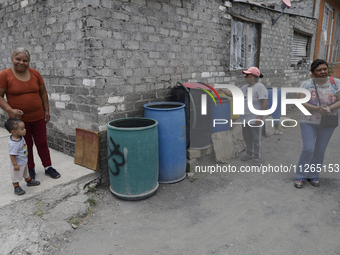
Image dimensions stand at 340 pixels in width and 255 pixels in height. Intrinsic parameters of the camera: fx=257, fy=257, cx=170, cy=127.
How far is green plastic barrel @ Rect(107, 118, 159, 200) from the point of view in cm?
309

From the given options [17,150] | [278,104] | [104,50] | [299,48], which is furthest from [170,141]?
[299,48]

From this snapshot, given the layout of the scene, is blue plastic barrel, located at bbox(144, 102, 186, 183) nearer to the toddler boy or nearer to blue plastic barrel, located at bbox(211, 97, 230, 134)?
blue plastic barrel, located at bbox(211, 97, 230, 134)

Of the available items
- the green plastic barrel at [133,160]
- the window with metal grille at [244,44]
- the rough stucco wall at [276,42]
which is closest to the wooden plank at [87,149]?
the green plastic barrel at [133,160]

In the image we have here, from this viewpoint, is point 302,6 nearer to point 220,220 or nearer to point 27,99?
point 220,220

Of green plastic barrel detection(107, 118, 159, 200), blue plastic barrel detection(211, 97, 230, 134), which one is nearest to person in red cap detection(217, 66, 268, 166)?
blue plastic barrel detection(211, 97, 230, 134)

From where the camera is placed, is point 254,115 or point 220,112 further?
point 220,112

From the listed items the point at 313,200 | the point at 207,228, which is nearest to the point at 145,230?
the point at 207,228

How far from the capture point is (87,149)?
363cm

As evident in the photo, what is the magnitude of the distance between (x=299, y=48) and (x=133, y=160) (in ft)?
31.2

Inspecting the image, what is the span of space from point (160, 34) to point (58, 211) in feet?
9.86

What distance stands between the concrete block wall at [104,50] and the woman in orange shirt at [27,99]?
0.61 metres

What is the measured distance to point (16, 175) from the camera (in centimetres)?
284

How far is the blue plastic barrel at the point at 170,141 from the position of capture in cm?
355

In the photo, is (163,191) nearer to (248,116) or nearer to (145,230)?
(145,230)
